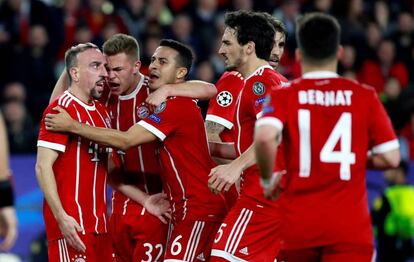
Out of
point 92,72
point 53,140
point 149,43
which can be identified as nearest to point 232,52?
point 92,72

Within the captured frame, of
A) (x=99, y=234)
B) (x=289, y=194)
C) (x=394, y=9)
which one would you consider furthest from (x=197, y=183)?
(x=394, y=9)

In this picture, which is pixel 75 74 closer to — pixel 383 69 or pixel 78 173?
pixel 78 173

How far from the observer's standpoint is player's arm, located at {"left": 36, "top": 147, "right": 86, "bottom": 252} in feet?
24.6

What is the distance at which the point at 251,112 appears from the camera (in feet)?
26.0

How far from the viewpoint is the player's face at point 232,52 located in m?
8.11

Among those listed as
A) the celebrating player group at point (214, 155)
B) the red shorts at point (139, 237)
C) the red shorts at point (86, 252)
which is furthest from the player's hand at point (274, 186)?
the red shorts at point (139, 237)

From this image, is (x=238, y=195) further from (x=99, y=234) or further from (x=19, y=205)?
(x=19, y=205)

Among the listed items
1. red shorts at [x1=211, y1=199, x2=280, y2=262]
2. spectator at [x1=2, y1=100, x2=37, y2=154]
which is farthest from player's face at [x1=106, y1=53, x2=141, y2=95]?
spectator at [x1=2, y1=100, x2=37, y2=154]

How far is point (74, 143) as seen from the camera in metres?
7.80

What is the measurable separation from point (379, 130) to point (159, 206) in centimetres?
258

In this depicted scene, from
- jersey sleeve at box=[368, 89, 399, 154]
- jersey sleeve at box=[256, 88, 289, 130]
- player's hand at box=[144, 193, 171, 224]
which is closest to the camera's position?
jersey sleeve at box=[256, 88, 289, 130]

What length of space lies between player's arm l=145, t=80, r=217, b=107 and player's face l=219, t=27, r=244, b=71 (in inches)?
11.5

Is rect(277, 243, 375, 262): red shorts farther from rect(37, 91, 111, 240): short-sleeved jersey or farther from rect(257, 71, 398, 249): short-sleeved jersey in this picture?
rect(37, 91, 111, 240): short-sleeved jersey

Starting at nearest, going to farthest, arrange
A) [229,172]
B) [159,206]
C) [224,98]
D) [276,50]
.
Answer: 1. [229,172]
2. [224,98]
3. [159,206]
4. [276,50]
